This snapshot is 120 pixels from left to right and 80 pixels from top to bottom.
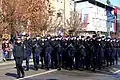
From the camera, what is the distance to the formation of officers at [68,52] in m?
19.3

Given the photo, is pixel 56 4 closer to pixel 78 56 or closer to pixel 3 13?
pixel 3 13

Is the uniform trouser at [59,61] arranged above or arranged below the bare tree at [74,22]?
below

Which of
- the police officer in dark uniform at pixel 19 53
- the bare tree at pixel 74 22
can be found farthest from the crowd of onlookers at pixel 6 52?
the bare tree at pixel 74 22

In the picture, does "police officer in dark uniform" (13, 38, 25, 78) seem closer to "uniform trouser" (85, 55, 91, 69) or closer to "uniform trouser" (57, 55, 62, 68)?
"uniform trouser" (57, 55, 62, 68)

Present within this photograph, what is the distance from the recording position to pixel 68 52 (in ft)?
65.2

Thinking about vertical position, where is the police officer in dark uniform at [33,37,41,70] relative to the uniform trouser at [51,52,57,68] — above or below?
above

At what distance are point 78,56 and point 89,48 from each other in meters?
0.86

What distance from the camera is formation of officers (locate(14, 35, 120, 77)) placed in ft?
63.3

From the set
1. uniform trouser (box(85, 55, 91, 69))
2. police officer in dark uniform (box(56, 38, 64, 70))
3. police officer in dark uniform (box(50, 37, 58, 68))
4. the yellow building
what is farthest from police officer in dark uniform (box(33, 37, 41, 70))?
the yellow building

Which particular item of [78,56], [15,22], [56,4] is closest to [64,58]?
[78,56]

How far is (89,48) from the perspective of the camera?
65.4 ft

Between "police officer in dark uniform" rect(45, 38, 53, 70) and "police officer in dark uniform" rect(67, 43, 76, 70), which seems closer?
"police officer in dark uniform" rect(45, 38, 53, 70)

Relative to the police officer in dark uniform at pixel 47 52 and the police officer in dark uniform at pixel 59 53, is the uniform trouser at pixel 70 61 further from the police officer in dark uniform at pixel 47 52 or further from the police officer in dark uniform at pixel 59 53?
the police officer in dark uniform at pixel 47 52

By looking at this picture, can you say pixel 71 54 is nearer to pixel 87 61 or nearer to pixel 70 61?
pixel 70 61
